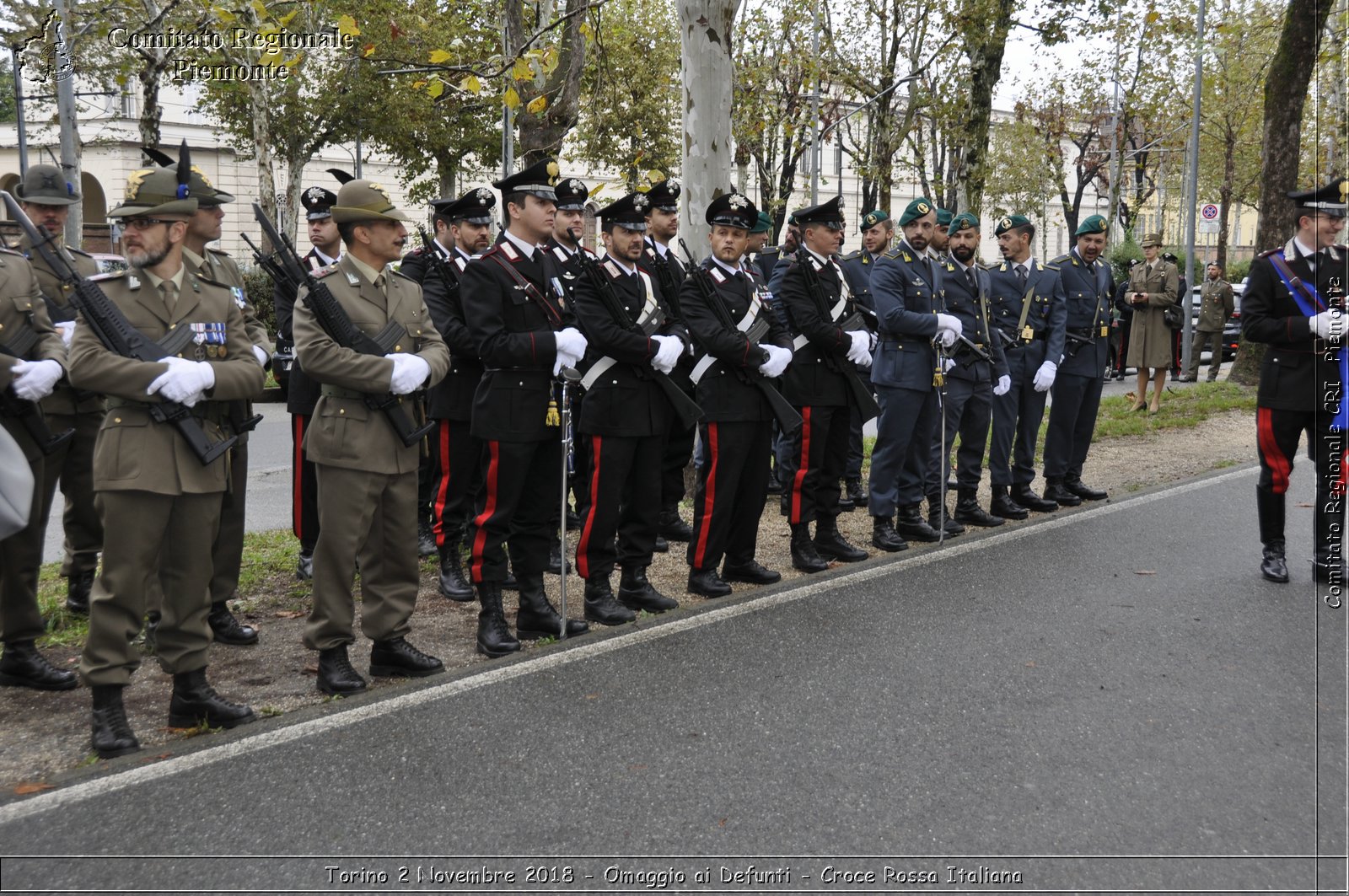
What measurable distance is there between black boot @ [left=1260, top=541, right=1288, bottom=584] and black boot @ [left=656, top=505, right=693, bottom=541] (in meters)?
3.57

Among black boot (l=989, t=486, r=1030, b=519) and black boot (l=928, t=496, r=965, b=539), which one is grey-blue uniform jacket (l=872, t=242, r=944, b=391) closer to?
black boot (l=928, t=496, r=965, b=539)

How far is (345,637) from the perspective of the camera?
4898mm

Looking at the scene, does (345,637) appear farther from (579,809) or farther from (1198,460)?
(1198,460)

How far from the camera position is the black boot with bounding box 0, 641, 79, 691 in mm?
4965

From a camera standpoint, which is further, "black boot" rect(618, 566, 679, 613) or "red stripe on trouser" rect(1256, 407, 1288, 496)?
"red stripe on trouser" rect(1256, 407, 1288, 496)

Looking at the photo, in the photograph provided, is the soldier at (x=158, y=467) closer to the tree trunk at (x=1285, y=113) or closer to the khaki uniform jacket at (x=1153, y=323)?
the khaki uniform jacket at (x=1153, y=323)

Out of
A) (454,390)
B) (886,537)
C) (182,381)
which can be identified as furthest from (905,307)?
(182,381)

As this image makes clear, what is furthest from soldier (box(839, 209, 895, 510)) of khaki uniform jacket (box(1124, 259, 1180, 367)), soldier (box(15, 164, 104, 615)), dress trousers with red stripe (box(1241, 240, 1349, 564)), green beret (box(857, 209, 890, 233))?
khaki uniform jacket (box(1124, 259, 1180, 367))

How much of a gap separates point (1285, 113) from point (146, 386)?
15744 millimetres

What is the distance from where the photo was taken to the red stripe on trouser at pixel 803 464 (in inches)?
281

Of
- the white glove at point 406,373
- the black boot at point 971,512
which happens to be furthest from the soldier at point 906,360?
the white glove at point 406,373

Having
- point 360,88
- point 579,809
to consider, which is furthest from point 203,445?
point 360,88

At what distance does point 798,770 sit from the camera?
4.05 meters

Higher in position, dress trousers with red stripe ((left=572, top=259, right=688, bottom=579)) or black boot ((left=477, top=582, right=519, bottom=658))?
dress trousers with red stripe ((left=572, top=259, right=688, bottom=579))
